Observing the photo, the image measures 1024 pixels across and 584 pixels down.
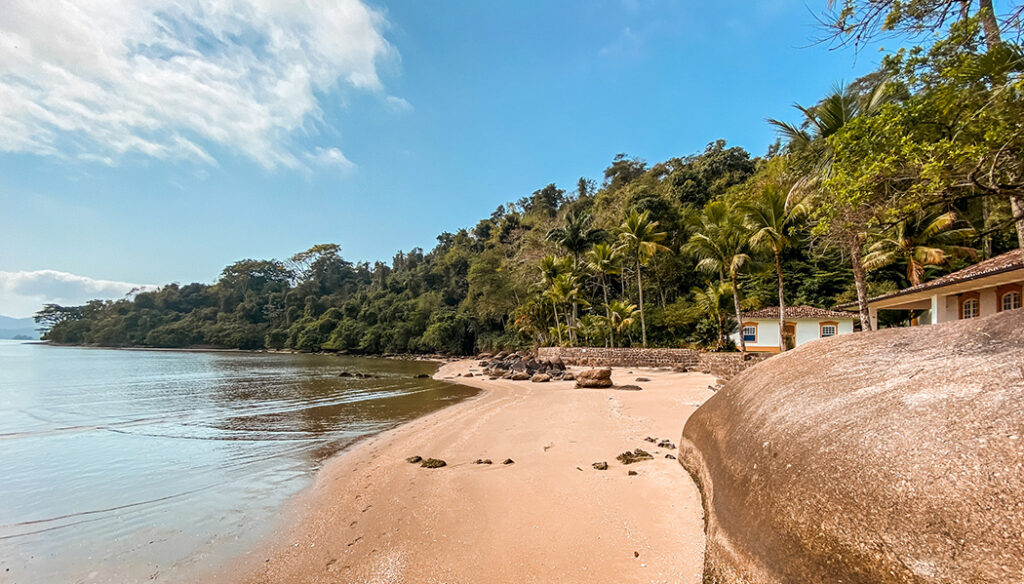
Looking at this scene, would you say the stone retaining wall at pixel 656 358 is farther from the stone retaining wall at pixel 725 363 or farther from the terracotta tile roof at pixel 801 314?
the terracotta tile roof at pixel 801 314

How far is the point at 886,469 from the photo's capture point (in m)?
2.48

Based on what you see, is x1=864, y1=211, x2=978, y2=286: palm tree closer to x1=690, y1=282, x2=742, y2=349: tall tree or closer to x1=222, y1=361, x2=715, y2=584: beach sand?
x1=690, y1=282, x2=742, y2=349: tall tree

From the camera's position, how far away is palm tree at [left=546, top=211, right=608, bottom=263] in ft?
107

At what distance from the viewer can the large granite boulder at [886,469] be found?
205 cm

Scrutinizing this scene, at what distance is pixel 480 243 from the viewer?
201 ft

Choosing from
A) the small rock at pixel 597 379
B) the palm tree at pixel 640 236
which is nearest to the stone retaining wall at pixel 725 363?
the small rock at pixel 597 379

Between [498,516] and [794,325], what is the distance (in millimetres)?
25088

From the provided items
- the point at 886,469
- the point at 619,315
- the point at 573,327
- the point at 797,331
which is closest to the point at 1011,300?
the point at 797,331

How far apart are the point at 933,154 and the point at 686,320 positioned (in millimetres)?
24266

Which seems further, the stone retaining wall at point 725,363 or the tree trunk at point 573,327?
the tree trunk at point 573,327

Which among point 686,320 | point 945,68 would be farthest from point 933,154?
point 686,320

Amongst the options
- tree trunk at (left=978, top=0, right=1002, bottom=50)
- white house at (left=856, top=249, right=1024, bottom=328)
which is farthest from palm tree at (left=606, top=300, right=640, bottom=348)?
tree trunk at (left=978, top=0, right=1002, bottom=50)

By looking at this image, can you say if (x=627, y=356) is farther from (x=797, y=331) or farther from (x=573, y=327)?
(x=797, y=331)

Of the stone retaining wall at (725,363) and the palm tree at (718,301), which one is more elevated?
the palm tree at (718,301)
